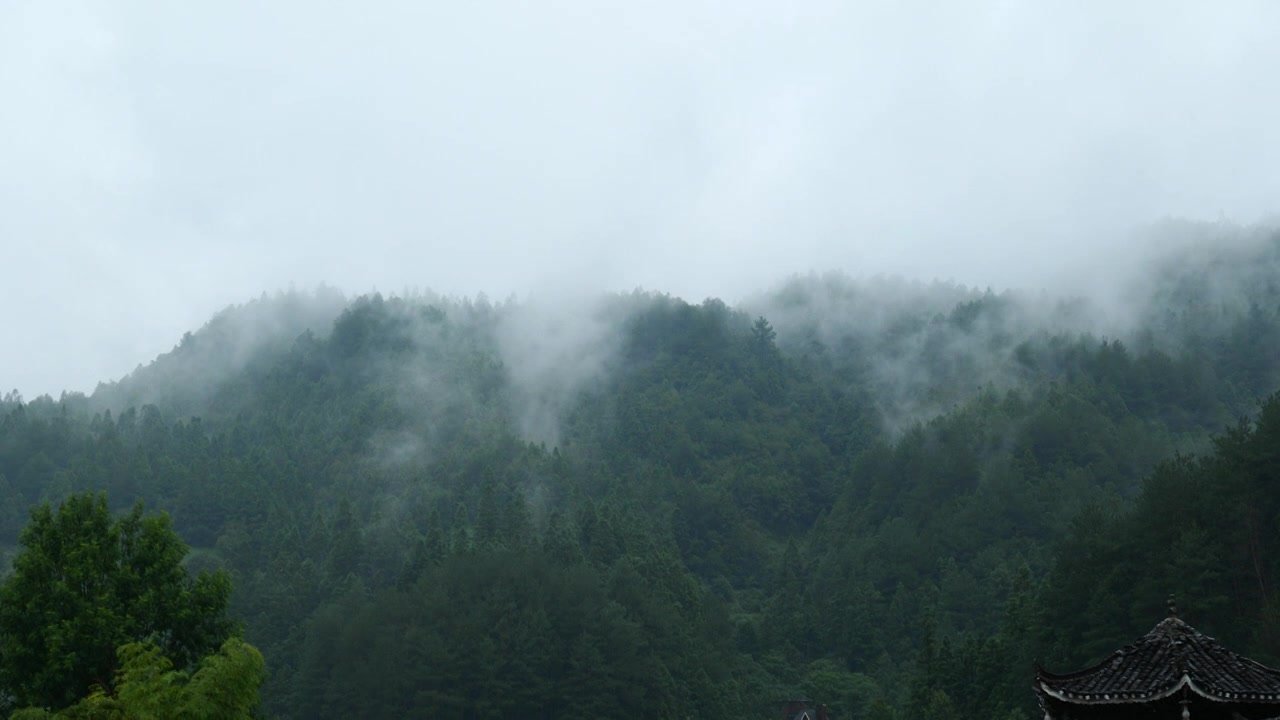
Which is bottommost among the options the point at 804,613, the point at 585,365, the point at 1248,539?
the point at 1248,539

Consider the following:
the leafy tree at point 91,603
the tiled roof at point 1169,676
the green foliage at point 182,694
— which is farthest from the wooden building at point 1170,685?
the leafy tree at point 91,603

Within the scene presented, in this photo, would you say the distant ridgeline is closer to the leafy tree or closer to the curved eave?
the curved eave

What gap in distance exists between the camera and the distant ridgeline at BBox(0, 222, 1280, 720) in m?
64.2

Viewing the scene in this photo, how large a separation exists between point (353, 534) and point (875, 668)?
37658mm

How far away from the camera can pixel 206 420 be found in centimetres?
13625

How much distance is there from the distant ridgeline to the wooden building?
30.7m

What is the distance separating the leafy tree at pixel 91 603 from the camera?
2862 cm

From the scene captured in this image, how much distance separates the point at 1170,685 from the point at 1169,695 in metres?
0.13

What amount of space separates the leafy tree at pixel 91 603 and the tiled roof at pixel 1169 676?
18.5m

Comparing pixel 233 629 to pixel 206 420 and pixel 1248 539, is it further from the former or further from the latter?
pixel 206 420


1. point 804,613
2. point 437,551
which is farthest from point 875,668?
point 437,551

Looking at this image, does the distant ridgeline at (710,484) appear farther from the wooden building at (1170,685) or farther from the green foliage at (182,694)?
the green foliage at (182,694)

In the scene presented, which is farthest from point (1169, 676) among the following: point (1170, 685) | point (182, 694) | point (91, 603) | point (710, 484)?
point (710, 484)

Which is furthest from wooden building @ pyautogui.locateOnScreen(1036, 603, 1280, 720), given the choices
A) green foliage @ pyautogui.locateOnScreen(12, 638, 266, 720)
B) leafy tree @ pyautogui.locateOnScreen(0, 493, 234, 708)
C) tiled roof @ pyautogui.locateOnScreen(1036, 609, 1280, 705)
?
leafy tree @ pyautogui.locateOnScreen(0, 493, 234, 708)
